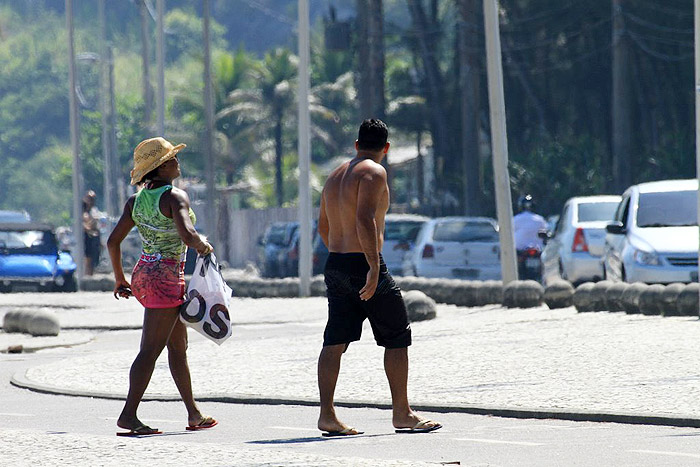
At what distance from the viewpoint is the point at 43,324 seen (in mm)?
20484

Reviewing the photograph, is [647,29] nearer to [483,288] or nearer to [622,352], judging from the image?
[483,288]

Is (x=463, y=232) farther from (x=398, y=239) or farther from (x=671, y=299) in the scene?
(x=671, y=299)

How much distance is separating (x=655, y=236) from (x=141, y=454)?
43.6 feet

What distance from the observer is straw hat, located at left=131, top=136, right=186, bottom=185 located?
9961mm

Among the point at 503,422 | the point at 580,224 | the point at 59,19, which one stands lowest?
the point at 503,422

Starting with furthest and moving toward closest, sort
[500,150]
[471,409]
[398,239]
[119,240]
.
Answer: [398,239]
[500,150]
[471,409]
[119,240]

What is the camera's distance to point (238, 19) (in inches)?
6708

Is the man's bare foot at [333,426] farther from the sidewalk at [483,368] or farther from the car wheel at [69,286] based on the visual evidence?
the car wheel at [69,286]

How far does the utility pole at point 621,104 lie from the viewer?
3962 centimetres

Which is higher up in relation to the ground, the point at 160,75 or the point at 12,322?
the point at 160,75

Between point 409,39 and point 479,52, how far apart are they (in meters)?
7.55

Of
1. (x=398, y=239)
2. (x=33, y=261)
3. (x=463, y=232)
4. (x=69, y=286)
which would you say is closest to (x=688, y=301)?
(x=463, y=232)

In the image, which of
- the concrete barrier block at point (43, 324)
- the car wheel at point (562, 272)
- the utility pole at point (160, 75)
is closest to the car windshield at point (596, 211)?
the car wheel at point (562, 272)

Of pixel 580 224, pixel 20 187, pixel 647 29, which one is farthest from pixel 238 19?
pixel 580 224
